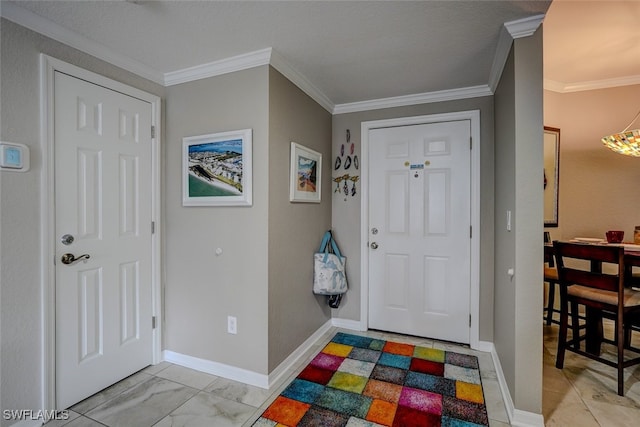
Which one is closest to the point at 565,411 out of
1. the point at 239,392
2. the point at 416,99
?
the point at 239,392

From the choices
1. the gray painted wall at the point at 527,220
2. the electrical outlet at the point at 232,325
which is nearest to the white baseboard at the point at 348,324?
the electrical outlet at the point at 232,325

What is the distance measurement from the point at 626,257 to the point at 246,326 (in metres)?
2.75

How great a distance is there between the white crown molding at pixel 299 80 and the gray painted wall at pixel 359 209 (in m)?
0.30

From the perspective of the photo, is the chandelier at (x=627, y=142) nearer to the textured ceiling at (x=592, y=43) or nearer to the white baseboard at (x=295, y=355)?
the textured ceiling at (x=592, y=43)

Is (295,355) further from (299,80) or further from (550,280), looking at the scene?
(550,280)

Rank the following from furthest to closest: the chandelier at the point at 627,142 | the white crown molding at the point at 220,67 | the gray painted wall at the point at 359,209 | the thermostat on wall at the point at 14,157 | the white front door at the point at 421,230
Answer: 1. the white front door at the point at 421,230
2. the gray painted wall at the point at 359,209
3. the chandelier at the point at 627,142
4. the white crown molding at the point at 220,67
5. the thermostat on wall at the point at 14,157

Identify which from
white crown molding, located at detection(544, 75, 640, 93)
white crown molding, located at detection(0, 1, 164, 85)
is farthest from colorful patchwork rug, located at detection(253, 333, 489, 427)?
white crown molding, located at detection(544, 75, 640, 93)

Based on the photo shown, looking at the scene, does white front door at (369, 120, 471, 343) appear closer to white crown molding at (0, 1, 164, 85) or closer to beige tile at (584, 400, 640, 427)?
beige tile at (584, 400, 640, 427)

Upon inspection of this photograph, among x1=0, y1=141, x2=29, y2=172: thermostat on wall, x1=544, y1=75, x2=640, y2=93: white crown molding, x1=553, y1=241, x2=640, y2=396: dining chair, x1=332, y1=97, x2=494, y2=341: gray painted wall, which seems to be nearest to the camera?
x1=0, y1=141, x2=29, y2=172: thermostat on wall

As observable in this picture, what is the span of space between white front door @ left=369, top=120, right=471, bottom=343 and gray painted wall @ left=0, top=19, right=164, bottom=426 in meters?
2.48

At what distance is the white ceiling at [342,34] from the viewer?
158 centimetres

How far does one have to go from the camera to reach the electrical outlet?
2156mm

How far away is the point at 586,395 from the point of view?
1.94 m

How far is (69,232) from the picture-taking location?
6.05 feet
